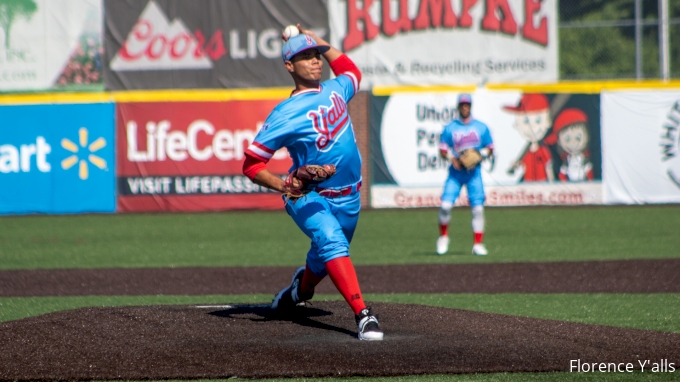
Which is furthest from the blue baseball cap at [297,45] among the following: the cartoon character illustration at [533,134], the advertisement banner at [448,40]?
the advertisement banner at [448,40]

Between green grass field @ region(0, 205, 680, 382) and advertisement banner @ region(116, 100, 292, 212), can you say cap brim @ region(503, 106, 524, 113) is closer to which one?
green grass field @ region(0, 205, 680, 382)

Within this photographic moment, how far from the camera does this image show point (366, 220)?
17.5m

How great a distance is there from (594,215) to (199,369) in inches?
551

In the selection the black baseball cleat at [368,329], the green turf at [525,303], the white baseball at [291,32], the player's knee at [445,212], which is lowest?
the green turf at [525,303]

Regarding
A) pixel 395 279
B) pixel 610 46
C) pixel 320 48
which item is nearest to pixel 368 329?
pixel 320 48

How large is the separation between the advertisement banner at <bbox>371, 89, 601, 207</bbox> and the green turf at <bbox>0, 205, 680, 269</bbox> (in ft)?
2.69

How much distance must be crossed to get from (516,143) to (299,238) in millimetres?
7570

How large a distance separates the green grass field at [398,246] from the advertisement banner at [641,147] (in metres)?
0.82

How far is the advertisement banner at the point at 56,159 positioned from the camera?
65.9 ft

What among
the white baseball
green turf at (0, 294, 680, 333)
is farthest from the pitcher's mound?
the white baseball

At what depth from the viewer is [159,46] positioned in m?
22.5

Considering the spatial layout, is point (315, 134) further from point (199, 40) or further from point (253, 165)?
point (199, 40)

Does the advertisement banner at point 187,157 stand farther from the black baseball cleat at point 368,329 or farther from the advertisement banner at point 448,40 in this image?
the black baseball cleat at point 368,329

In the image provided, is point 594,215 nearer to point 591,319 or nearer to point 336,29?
point 336,29
